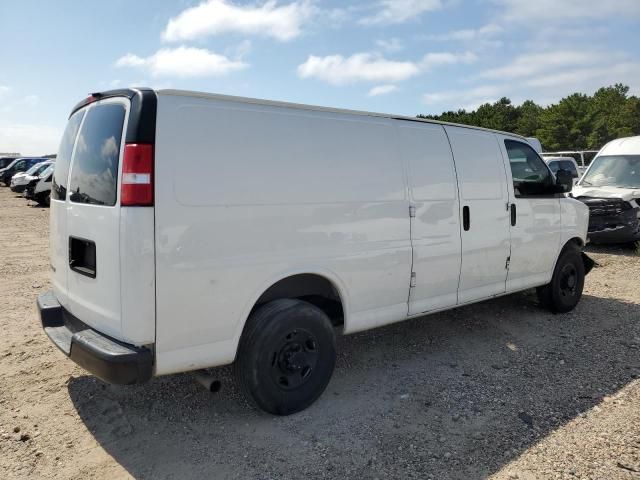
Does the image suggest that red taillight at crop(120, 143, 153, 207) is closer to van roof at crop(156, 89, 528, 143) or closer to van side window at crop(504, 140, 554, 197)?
van roof at crop(156, 89, 528, 143)

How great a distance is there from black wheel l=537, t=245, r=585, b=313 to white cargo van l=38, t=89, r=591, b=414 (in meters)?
1.78

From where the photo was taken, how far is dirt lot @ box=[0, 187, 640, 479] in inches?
123

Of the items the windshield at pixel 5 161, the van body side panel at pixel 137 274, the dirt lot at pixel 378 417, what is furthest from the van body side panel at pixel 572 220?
the windshield at pixel 5 161

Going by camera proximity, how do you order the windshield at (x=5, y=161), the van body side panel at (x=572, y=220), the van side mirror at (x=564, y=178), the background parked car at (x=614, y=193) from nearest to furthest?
the van side mirror at (x=564, y=178)
the van body side panel at (x=572, y=220)
the background parked car at (x=614, y=193)
the windshield at (x=5, y=161)

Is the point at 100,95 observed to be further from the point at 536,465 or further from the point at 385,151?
the point at 536,465

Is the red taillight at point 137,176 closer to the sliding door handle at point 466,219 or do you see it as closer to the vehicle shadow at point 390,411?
the vehicle shadow at point 390,411

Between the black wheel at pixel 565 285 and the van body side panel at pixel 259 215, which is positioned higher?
the van body side panel at pixel 259 215

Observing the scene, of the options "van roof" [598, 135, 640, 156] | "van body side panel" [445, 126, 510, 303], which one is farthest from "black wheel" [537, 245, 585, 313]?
"van roof" [598, 135, 640, 156]

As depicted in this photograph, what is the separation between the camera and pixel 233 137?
130 inches

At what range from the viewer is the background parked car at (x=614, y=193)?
996 cm

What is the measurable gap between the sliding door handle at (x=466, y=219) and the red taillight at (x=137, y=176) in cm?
294

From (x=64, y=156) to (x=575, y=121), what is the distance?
57214mm

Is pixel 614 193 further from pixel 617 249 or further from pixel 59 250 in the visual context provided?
pixel 59 250

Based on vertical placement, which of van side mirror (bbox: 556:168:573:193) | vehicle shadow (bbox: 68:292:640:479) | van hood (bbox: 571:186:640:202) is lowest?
vehicle shadow (bbox: 68:292:640:479)
